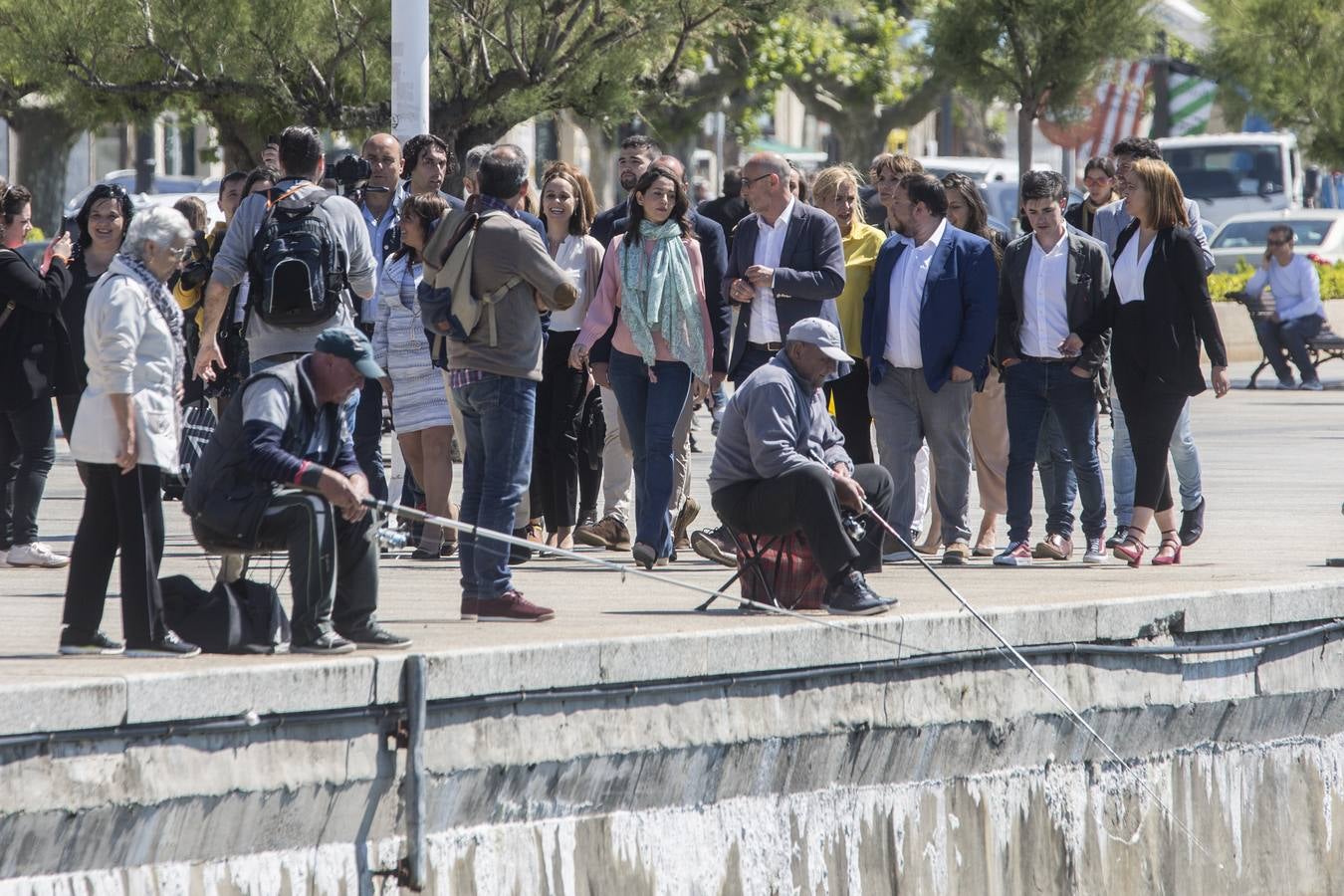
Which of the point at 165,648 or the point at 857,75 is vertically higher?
the point at 857,75

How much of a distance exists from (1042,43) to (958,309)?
48.2 feet

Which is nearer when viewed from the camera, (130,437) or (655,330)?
(130,437)

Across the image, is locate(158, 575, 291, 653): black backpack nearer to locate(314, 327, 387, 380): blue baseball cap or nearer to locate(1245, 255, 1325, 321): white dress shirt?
locate(314, 327, 387, 380): blue baseball cap

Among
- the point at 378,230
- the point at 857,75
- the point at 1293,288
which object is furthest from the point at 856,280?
the point at 857,75

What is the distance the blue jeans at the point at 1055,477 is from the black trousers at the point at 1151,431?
38cm

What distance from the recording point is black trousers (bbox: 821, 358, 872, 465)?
996 cm

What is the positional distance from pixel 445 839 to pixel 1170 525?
429 cm

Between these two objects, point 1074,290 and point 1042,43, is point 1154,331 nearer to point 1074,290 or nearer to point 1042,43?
point 1074,290

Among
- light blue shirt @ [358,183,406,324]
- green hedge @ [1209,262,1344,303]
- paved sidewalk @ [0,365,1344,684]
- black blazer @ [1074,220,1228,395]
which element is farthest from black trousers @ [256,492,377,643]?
green hedge @ [1209,262,1344,303]

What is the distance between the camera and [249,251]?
8.47m

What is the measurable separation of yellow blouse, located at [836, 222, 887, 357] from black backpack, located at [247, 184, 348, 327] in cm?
251

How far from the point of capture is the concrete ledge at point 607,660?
18.2 feet

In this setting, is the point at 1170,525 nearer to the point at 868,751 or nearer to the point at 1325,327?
the point at 868,751

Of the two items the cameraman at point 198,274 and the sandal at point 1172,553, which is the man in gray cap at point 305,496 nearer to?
the cameraman at point 198,274
